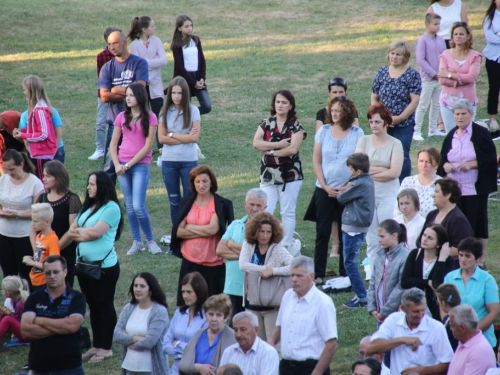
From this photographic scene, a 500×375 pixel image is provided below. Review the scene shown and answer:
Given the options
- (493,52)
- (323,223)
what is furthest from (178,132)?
(493,52)

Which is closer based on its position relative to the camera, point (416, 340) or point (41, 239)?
point (416, 340)

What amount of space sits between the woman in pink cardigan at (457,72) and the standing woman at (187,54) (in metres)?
3.70

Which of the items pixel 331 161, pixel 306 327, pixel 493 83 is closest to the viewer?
pixel 306 327

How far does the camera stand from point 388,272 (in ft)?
24.2

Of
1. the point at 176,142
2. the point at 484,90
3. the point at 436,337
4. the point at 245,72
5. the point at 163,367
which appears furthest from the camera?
the point at 245,72

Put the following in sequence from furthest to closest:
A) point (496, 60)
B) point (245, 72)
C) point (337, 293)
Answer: point (245, 72) → point (496, 60) → point (337, 293)

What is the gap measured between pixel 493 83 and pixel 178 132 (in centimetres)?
692

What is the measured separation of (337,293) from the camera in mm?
9109

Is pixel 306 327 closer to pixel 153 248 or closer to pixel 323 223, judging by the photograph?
pixel 323 223

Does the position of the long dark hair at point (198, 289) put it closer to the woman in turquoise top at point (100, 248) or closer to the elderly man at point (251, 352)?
the elderly man at point (251, 352)

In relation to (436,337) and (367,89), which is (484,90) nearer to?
(367,89)

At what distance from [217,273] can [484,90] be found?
10707mm

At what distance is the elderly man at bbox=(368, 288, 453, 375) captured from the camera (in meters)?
6.39

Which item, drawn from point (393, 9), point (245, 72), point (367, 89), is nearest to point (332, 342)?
point (367, 89)
